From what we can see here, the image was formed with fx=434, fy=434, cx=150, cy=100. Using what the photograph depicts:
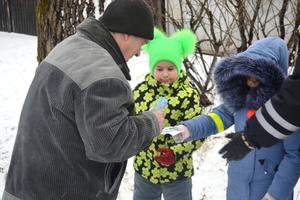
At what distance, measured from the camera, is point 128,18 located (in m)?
2.10

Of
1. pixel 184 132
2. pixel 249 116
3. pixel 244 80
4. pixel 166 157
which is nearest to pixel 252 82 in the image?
pixel 244 80

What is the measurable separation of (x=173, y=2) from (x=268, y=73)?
238 inches

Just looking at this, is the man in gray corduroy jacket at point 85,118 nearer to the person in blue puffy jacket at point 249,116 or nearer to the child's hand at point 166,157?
the person in blue puffy jacket at point 249,116

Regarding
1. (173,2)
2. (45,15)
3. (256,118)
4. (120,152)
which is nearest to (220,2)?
(173,2)

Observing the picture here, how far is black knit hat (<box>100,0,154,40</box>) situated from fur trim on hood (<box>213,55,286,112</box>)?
0.68 metres

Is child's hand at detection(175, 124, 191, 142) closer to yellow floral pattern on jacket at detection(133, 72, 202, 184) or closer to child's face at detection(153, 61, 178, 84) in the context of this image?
yellow floral pattern on jacket at detection(133, 72, 202, 184)

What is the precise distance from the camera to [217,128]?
2.79m

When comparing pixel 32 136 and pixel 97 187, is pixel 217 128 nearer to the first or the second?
pixel 97 187

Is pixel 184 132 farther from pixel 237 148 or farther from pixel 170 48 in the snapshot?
pixel 170 48

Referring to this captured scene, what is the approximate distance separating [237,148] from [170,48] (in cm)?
102

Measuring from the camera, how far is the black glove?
2.33 m

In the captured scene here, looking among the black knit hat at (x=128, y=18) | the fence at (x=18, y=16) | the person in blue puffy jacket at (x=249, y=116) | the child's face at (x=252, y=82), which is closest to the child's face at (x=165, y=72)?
the person in blue puffy jacket at (x=249, y=116)

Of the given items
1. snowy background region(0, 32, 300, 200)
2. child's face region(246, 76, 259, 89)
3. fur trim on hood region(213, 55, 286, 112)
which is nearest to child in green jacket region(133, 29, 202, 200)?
fur trim on hood region(213, 55, 286, 112)

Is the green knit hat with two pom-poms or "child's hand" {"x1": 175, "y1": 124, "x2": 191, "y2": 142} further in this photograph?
the green knit hat with two pom-poms
